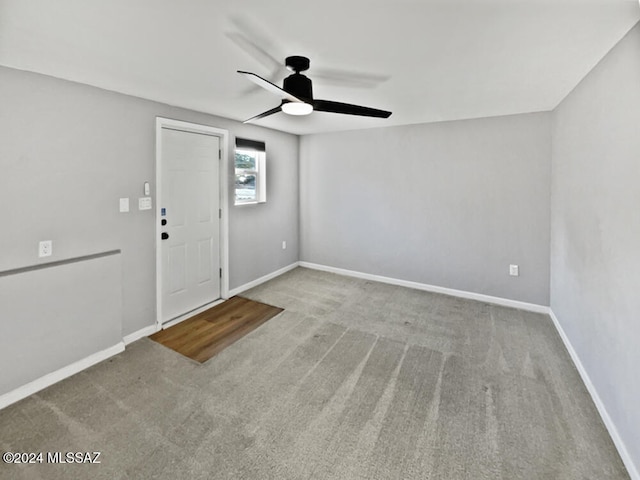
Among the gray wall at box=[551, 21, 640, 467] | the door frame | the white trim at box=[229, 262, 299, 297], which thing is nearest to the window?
the door frame

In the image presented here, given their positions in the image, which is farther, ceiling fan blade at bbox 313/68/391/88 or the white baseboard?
the white baseboard

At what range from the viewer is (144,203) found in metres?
2.94

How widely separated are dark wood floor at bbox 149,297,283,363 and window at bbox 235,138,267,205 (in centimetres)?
143

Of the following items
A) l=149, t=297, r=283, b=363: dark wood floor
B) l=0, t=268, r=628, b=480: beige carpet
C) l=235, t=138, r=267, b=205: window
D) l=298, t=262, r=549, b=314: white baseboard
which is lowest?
l=0, t=268, r=628, b=480: beige carpet

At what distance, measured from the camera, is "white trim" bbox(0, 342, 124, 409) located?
209cm

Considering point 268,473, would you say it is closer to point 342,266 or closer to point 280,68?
point 280,68

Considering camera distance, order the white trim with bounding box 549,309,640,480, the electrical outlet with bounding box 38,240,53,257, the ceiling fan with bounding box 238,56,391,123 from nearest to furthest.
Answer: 1. the white trim with bounding box 549,309,640,480
2. the ceiling fan with bounding box 238,56,391,123
3. the electrical outlet with bounding box 38,240,53,257

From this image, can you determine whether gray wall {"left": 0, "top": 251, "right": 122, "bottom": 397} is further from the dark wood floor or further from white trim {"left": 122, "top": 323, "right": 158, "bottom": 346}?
the dark wood floor

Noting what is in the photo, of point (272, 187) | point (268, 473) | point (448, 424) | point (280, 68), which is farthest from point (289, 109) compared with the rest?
point (272, 187)

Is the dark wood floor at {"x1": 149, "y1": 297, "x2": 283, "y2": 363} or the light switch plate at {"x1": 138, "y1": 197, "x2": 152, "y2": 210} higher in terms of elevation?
the light switch plate at {"x1": 138, "y1": 197, "x2": 152, "y2": 210}

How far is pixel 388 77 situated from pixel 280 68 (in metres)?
0.86

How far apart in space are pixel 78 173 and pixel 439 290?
4.32 m

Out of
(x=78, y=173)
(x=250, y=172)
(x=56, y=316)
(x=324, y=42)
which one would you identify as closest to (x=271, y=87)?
(x=324, y=42)

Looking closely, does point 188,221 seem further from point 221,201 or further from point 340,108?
point 340,108
